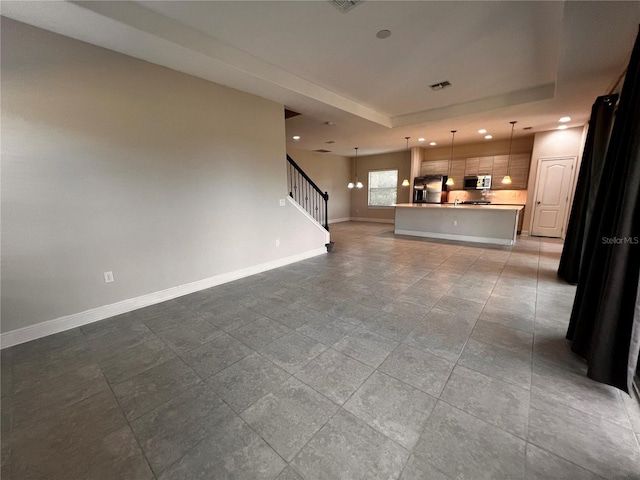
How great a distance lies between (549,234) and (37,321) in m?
10.3

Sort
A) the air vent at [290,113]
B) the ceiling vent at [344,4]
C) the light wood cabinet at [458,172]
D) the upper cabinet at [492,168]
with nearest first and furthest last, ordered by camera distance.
Result: the ceiling vent at [344,4], the air vent at [290,113], the upper cabinet at [492,168], the light wood cabinet at [458,172]

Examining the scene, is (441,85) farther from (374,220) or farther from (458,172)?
(374,220)

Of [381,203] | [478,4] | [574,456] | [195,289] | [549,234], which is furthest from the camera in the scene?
[381,203]

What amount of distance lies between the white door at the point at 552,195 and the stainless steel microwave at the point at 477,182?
126cm

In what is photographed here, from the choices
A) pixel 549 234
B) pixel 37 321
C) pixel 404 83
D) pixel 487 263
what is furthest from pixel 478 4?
pixel 549 234

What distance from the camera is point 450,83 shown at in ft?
13.4

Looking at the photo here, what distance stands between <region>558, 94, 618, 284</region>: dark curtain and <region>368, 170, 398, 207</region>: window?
678cm

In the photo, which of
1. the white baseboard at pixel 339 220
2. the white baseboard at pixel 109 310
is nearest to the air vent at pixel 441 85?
the white baseboard at pixel 109 310

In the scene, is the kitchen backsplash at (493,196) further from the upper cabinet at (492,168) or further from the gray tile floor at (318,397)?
the gray tile floor at (318,397)

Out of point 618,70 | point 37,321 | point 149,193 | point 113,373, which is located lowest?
point 113,373

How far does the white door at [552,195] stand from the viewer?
21.7ft

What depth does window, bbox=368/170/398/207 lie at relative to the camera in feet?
33.8

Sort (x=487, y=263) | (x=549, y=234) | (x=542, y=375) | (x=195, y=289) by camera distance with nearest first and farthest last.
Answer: (x=542, y=375) < (x=195, y=289) < (x=487, y=263) < (x=549, y=234)

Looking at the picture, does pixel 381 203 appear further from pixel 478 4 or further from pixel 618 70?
pixel 478 4
